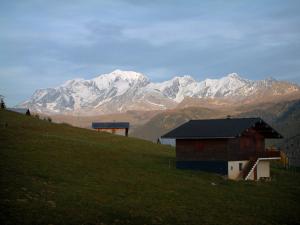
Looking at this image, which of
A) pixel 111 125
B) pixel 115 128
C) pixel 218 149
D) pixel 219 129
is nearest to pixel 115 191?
pixel 218 149

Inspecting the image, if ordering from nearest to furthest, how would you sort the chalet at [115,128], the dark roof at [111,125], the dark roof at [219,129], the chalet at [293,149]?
the dark roof at [219,129] → the chalet at [115,128] → the dark roof at [111,125] → the chalet at [293,149]

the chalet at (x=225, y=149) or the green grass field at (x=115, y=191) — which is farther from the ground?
the chalet at (x=225, y=149)

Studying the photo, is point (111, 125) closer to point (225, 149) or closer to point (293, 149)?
point (225, 149)

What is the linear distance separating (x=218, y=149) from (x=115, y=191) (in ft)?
78.2

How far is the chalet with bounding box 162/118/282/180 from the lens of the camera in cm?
6038

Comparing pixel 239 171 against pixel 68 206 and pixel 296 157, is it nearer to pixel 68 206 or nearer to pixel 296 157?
pixel 68 206

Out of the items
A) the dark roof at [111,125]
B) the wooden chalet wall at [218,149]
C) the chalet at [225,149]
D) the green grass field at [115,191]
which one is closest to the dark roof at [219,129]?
A: the chalet at [225,149]

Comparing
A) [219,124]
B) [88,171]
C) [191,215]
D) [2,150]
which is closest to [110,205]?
[191,215]

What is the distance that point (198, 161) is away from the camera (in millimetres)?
62281

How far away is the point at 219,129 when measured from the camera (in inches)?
2475

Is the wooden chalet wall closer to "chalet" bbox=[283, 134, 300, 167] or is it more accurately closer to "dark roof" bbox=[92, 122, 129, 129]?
"dark roof" bbox=[92, 122, 129, 129]

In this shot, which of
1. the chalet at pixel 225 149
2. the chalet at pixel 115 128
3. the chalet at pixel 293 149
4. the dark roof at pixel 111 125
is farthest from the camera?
the chalet at pixel 293 149

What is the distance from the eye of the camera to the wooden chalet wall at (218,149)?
60406mm

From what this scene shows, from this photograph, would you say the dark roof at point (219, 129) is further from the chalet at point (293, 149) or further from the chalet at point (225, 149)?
the chalet at point (293, 149)
